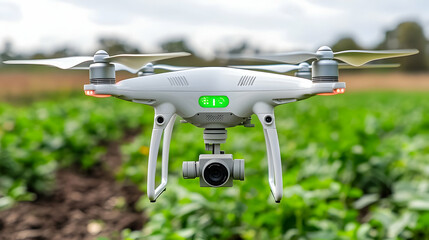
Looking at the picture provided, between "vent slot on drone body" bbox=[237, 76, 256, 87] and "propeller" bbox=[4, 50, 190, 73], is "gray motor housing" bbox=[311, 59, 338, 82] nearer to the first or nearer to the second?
"vent slot on drone body" bbox=[237, 76, 256, 87]

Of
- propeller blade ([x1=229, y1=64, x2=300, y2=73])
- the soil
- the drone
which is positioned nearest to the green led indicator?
the drone

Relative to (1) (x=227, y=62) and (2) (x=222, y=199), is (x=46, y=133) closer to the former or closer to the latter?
(2) (x=222, y=199)

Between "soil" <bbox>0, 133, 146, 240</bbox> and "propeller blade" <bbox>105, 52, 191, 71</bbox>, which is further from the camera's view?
"soil" <bbox>0, 133, 146, 240</bbox>

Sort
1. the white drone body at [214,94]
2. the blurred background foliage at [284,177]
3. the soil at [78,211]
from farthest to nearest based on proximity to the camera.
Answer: the soil at [78,211], the blurred background foliage at [284,177], the white drone body at [214,94]

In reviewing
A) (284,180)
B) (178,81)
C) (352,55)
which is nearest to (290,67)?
(352,55)

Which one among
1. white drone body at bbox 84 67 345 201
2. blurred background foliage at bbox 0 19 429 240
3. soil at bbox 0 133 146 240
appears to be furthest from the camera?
soil at bbox 0 133 146 240

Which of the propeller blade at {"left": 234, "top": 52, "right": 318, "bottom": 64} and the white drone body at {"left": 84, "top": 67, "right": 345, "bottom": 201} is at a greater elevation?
the propeller blade at {"left": 234, "top": 52, "right": 318, "bottom": 64}

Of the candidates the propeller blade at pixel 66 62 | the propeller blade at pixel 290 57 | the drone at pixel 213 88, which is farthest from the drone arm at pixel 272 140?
the propeller blade at pixel 66 62

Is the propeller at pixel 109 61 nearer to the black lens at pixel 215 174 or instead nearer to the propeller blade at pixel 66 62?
the propeller blade at pixel 66 62
